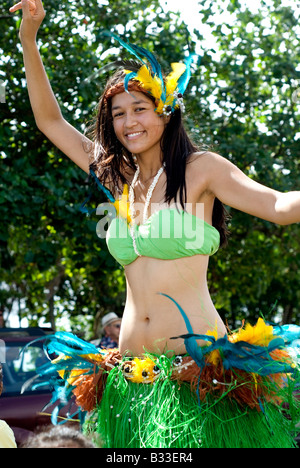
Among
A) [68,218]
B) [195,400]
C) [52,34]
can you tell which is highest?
[52,34]

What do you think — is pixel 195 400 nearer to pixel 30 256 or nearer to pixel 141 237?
pixel 141 237

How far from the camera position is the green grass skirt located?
200 centimetres

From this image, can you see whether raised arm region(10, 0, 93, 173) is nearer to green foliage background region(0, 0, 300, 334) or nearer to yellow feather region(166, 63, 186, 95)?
yellow feather region(166, 63, 186, 95)

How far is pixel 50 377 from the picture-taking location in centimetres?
241

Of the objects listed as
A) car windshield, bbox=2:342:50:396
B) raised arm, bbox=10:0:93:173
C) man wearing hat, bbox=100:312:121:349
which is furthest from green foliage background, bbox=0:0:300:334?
raised arm, bbox=10:0:93:173

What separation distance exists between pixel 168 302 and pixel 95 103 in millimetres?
5233

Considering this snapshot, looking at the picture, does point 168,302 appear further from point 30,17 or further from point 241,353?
point 30,17

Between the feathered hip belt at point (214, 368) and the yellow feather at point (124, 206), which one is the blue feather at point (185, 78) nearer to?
the yellow feather at point (124, 206)

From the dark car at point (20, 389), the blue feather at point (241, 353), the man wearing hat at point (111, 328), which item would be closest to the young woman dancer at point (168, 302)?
the blue feather at point (241, 353)

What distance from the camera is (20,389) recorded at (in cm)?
495

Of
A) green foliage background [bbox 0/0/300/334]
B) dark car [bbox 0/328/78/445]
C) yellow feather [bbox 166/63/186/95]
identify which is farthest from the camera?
green foliage background [bbox 0/0/300/334]
